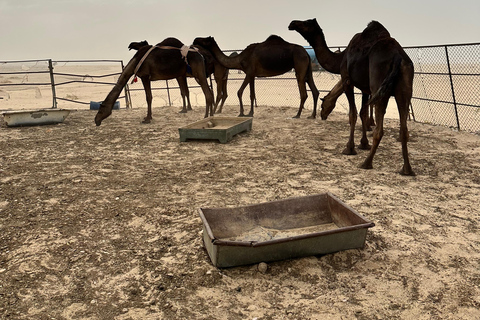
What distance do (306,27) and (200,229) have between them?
480 cm

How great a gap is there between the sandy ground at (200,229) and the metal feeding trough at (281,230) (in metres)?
0.11

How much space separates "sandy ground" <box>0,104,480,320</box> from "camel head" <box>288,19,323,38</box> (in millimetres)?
2047

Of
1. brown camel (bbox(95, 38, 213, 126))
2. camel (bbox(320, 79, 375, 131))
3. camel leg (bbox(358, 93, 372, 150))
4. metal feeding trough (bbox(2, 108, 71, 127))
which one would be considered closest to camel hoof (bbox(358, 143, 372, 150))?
camel leg (bbox(358, 93, 372, 150))

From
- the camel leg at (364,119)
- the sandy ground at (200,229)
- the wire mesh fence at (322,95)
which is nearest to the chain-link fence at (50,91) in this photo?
the wire mesh fence at (322,95)

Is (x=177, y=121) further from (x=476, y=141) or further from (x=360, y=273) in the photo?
(x=360, y=273)

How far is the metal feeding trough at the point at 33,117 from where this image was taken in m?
9.57

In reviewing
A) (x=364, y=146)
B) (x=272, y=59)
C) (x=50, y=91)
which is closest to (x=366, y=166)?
(x=364, y=146)

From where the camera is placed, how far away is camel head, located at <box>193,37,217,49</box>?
31.6 feet

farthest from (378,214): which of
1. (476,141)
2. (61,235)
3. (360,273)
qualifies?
(476,141)

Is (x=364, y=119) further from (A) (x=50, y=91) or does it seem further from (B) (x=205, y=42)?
(A) (x=50, y=91)

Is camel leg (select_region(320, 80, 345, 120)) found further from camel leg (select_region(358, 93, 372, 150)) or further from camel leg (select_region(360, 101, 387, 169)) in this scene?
camel leg (select_region(360, 101, 387, 169))

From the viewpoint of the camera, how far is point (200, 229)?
386cm

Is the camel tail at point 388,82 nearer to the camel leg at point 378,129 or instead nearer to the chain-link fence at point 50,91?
the camel leg at point 378,129

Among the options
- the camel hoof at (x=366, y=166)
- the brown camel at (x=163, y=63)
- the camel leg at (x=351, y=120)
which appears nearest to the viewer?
the camel hoof at (x=366, y=166)
